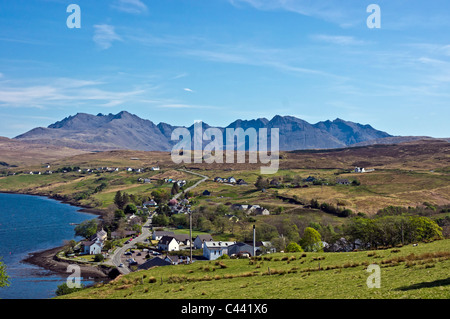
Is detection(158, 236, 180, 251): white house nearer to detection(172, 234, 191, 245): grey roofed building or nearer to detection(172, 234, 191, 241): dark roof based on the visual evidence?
detection(172, 234, 191, 245): grey roofed building

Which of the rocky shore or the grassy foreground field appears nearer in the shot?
the grassy foreground field

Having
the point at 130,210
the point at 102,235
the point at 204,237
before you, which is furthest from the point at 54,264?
the point at 130,210

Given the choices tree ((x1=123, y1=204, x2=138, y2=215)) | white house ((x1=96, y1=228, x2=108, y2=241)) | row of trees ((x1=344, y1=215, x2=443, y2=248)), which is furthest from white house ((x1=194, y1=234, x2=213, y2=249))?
tree ((x1=123, y1=204, x2=138, y2=215))

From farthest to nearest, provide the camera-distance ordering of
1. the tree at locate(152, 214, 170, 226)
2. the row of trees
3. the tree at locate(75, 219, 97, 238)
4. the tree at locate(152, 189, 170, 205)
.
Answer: the tree at locate(152, 189, 170, 205)
the tree at locate(152, 214, 170, 226)
the tree at locate(75, 219, 97, 238)
the row of trees

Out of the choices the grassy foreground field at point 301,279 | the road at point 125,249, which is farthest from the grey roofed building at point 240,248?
the grassy foreground field at point 301,279

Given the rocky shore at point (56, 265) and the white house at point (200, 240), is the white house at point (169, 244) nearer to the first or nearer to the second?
the white house at point (200, 240)
